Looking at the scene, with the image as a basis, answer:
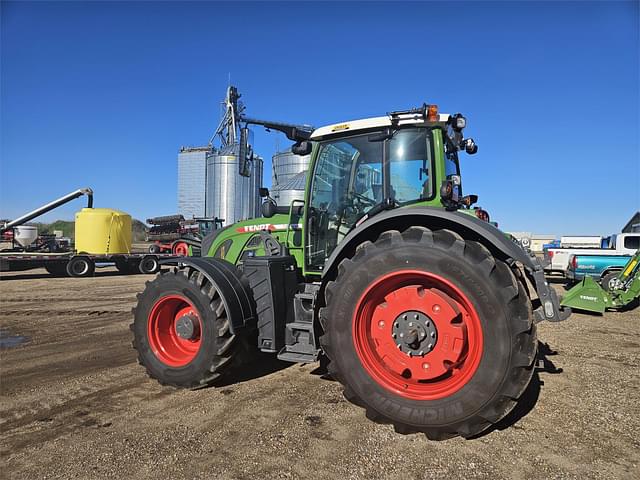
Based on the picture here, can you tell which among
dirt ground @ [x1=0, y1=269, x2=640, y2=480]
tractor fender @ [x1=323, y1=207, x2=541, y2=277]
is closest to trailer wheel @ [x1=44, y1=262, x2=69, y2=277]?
dirt ground @ [x1=0, y1=269, x2=640, y2=480]

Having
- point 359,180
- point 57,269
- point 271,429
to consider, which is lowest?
point 271,429

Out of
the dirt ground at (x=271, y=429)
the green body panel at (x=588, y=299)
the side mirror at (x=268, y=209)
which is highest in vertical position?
the side mirror at (x=268, y=209)

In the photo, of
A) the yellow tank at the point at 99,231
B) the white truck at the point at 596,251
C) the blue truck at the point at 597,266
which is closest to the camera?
the blue truck at the point at 597,266

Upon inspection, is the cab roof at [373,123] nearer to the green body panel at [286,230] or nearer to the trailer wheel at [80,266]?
the green body panel at [286,230]

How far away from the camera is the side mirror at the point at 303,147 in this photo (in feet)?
13.7

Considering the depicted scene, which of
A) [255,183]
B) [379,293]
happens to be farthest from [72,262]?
[379,293]

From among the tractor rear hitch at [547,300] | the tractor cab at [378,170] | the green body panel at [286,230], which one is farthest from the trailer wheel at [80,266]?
the tractor rear hitch at [547,300]

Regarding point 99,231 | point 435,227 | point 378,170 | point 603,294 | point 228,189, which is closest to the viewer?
point 435,227

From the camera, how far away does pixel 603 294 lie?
860 cm

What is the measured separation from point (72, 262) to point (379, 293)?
1582cm

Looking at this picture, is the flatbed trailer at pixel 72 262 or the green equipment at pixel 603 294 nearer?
the green equipment at pixel 603 294

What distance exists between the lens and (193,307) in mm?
3760

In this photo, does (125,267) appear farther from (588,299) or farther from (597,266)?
(597,266)

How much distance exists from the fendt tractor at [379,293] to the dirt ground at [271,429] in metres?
0.23
